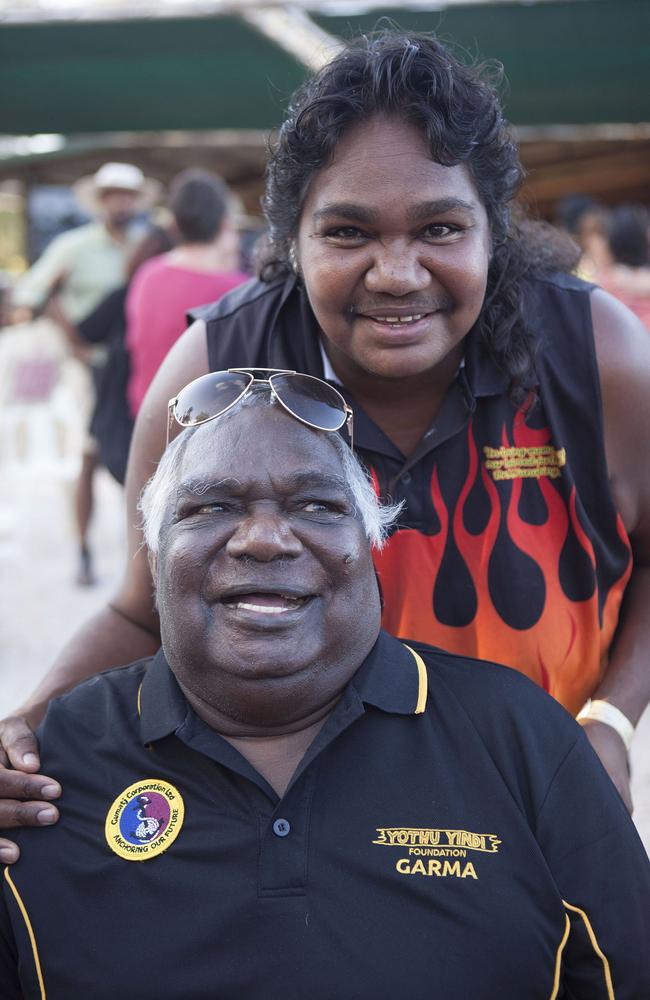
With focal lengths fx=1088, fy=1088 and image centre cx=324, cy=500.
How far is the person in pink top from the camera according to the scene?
14.9ft

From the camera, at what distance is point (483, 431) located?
2.11m

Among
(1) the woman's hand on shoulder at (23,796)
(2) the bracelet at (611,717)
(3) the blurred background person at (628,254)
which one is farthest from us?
(3) the blurred background person at (628,254)

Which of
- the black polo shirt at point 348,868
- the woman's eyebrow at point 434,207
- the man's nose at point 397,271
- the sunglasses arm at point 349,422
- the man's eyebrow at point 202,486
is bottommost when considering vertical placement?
the black polo shirt at point 348,868

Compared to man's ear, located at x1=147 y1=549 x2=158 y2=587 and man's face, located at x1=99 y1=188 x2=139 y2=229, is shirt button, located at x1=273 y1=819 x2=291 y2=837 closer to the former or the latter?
man's ear, located at x1=147 y1=549 x2=158 y2=587

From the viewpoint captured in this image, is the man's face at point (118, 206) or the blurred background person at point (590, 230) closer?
the blurred background person at point (590, 230)

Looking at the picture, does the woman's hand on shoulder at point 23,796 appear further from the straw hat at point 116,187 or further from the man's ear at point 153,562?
the straw hat at point 116,187

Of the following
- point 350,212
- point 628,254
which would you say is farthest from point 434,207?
point 628,254

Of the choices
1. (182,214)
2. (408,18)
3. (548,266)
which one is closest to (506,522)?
(548,266)

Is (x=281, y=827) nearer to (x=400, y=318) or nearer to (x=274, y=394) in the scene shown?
(x=274, y=394)

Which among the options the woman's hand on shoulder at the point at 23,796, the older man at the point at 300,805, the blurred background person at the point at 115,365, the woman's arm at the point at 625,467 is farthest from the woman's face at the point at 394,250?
the blurred background person at the point at 115,365

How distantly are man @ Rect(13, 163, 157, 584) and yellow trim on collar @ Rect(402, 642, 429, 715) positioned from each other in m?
4.58

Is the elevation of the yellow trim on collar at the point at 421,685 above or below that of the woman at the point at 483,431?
below

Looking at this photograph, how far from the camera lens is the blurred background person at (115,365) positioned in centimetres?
500

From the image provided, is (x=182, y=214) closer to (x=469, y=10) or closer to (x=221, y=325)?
(x=469, y=10)
